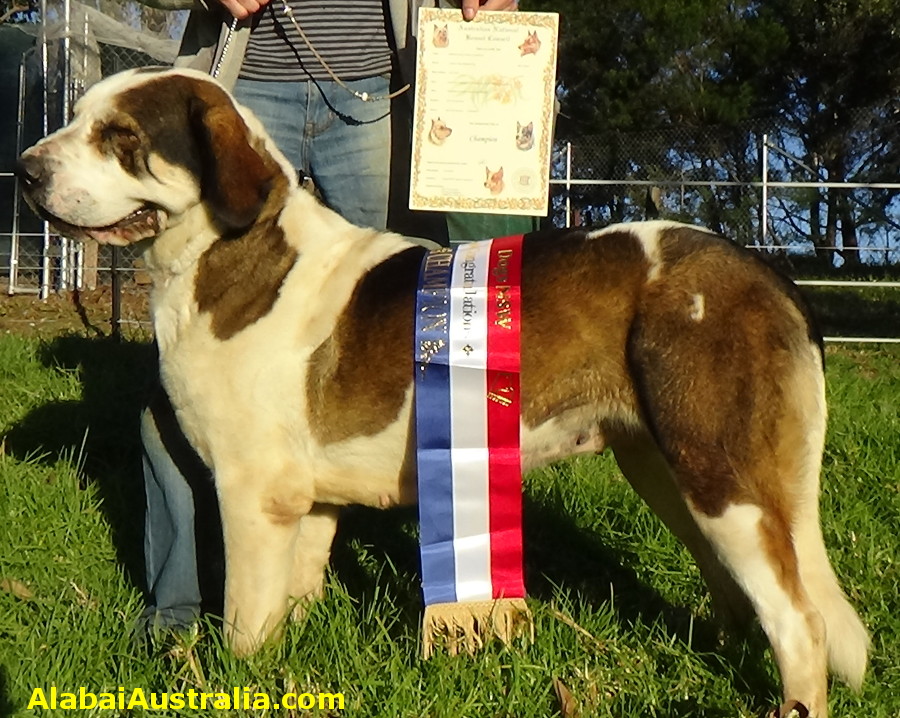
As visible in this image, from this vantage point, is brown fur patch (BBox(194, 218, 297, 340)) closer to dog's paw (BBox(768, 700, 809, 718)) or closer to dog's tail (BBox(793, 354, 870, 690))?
dog's tail (BBox(793, 354, 870, 690))

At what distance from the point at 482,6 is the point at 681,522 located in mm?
1927

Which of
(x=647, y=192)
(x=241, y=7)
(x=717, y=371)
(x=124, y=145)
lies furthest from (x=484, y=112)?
(x=647, y=192)

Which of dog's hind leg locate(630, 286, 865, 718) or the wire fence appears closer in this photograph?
dog's hind leg locate(630, 286, 865, 718)

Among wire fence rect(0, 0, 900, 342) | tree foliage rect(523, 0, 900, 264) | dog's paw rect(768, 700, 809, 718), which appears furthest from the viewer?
tree foliage rect(523, 0, 900, 264)

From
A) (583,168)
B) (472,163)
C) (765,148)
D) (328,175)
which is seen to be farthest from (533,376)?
(583,168)

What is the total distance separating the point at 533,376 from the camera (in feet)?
10.1

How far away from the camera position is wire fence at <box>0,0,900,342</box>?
1144 centimetres

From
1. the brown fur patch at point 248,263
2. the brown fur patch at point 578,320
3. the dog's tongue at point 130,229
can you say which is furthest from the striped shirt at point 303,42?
the brown fur patch at point 578,320

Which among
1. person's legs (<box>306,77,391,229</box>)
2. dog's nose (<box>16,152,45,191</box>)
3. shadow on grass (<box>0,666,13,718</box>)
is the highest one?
person's legs (<box>306,77,391,229</box>)

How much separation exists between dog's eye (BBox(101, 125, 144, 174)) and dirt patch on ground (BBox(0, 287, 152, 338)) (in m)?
5.25

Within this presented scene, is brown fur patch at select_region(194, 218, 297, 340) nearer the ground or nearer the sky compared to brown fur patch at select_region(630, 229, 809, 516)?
nearer the sky

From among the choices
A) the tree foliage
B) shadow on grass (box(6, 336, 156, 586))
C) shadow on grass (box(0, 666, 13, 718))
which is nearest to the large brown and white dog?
shadow on grass (box(0, 666, 13, 718))

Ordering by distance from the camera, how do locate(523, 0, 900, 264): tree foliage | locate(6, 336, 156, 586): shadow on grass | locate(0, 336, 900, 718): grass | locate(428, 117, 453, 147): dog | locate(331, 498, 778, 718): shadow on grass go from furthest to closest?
locate(523, 0, 900, 264): tree foliage, locate(6, 336, 156, 586): shadow on grass, locate(428, 117, 453, 147): dog, locate(331, 498, 778, 718): shadow on grass, locate(0, 336, 900, 718): grass

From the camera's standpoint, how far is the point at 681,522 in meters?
3.54
